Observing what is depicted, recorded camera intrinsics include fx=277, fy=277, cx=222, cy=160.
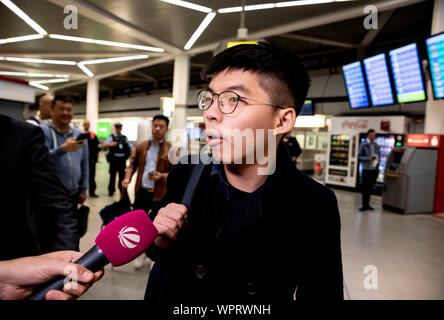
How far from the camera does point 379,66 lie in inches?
221

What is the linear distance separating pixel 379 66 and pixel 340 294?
235 inches

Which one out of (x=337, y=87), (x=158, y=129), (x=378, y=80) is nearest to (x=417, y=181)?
(x=378, y=80)

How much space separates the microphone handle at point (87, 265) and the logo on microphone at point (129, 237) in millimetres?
53

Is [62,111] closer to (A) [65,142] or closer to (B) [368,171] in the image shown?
(A) [65,142]

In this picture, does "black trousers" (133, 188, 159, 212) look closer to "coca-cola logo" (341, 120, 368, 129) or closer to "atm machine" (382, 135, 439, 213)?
A: "atm machine" (382, 135, 439, 213)

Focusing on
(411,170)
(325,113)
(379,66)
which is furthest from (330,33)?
(411,170)

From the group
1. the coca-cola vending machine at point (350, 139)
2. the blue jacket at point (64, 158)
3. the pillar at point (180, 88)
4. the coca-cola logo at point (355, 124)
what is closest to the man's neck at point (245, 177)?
the blue jacket at point (64, 158)

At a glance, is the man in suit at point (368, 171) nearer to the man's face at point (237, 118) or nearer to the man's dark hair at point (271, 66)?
the man's dark hair at point (271, 66)

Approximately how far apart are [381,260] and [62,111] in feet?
13.4

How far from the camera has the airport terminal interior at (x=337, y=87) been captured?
266 cm

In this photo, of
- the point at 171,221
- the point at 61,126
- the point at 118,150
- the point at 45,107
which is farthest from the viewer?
the point at 118,150

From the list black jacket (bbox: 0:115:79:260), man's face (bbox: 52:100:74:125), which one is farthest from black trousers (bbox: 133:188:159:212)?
black jacket (bbox: 0:115:79:260)

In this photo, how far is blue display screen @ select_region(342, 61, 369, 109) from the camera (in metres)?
6.44

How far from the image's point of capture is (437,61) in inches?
177
